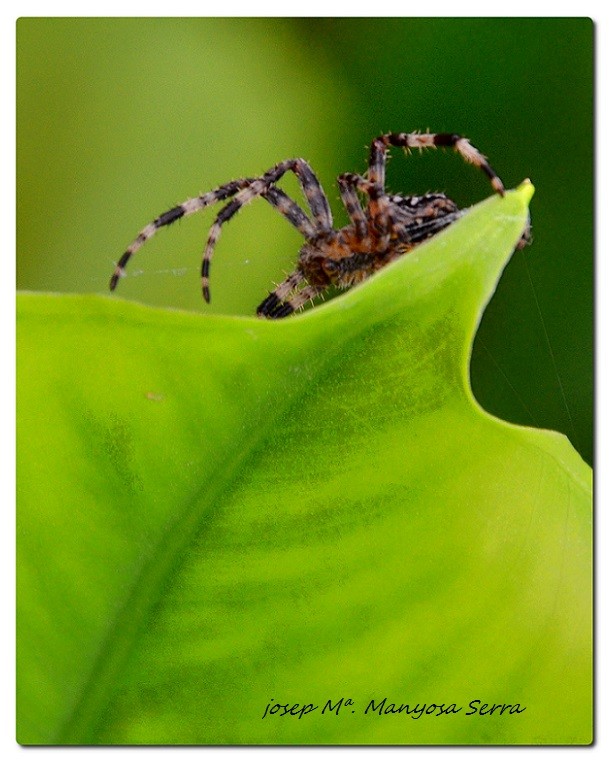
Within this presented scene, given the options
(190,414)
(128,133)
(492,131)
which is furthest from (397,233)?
(190,414)

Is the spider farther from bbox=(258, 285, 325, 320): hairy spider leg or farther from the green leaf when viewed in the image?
the green leaf

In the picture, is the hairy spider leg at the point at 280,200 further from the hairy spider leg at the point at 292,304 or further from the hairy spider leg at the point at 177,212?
the hairy spider leg at the point at 292,304

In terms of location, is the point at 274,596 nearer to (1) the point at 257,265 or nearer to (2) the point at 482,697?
(2) the point at 482,697

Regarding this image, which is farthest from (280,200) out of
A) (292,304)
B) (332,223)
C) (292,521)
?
(292,521)

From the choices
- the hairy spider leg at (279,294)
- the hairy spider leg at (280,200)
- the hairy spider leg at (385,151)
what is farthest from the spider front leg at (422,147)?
the hairy spider leg at (279,294)

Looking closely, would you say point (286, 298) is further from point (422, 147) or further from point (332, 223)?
Answer: point (422, 147)

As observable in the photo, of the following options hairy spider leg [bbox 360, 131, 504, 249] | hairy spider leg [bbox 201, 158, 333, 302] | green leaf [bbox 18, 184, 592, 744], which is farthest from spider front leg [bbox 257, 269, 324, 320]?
green leaf [bbox 18, 184, 592, 744]
